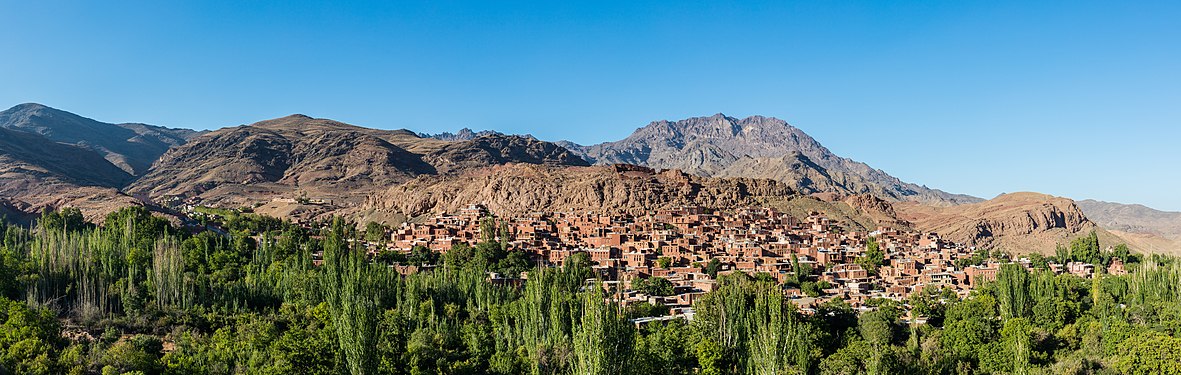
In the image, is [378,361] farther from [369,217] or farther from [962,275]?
[369,217]

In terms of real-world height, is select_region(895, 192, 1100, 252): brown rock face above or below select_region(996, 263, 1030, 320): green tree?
above

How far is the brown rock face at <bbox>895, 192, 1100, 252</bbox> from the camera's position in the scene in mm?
127250

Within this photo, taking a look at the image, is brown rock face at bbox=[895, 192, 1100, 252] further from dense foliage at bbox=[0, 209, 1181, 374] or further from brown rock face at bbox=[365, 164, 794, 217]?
dense foliage at bbox=[0, 209, 1181, 374]

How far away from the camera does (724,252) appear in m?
83.9

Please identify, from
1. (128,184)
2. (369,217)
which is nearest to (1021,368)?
(369,217)

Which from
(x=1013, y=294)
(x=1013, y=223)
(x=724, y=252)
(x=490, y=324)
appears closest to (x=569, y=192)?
(x=724, y=252)

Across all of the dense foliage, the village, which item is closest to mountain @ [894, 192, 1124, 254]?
the village

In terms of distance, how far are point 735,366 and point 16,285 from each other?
45.8m

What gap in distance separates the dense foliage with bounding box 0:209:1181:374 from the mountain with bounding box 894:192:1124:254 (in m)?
58.4

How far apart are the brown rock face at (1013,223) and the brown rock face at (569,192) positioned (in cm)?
2548

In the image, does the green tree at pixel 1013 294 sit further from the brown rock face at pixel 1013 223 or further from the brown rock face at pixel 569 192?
the brown rock face at pixel 1013 223

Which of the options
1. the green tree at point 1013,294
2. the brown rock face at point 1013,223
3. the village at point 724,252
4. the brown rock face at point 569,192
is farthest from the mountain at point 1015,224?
the green tree at point 1013,294

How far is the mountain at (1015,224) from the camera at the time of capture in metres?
127

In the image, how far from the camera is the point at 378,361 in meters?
33.7
